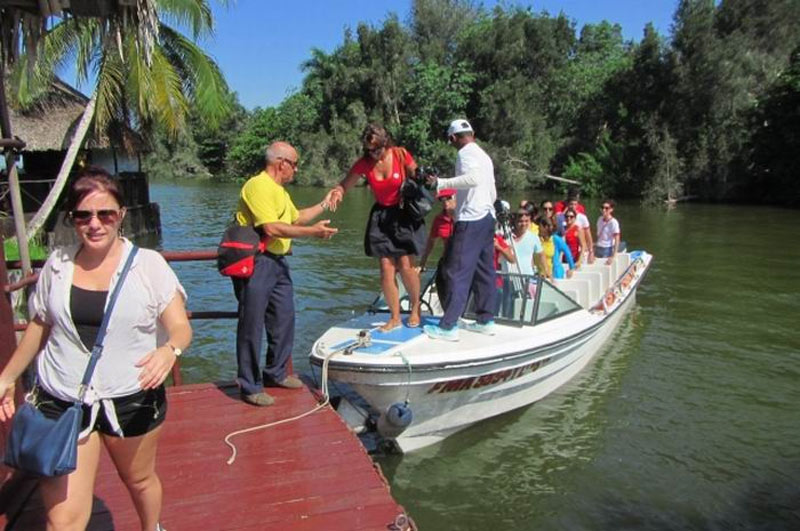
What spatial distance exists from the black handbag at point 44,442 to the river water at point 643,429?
3.64 meters

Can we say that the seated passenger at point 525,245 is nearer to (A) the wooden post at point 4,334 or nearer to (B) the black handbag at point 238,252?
(B) the black handbag at point 238,252

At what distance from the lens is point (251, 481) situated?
4.08 metres

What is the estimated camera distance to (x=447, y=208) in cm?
687

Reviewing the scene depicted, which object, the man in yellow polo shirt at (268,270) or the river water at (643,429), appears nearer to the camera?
the man in yellow polo shirt at (268,270)

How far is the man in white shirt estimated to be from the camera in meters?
5.96

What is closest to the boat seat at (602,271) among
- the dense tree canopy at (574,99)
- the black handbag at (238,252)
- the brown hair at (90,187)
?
the black handbag at (238,252)

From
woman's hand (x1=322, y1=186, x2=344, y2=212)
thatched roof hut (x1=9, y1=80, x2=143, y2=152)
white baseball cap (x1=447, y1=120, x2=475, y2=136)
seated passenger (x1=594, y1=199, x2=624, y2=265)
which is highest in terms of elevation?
thatched roof hut (x1=9, y1=80, x2=143, y2=152)

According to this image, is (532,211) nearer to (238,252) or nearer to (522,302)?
(522,302)

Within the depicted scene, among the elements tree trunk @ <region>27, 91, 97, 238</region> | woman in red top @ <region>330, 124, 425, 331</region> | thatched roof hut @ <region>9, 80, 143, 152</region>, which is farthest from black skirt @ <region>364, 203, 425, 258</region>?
thatched roof hut @ <region>9, 80, 143, 152</region>

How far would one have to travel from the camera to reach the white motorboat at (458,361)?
5906 mm

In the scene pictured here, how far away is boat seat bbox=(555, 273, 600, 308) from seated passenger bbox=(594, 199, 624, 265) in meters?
2.52

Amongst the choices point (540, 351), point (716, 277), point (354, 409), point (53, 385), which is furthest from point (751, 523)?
point (716, 277)

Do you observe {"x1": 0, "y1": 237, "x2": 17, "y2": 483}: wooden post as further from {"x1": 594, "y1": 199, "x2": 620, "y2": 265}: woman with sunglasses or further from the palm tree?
the palm tree

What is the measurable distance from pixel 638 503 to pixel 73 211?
204 inches
